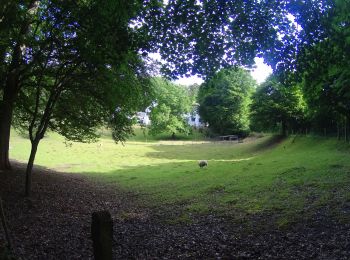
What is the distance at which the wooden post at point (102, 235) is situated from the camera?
5027 mm

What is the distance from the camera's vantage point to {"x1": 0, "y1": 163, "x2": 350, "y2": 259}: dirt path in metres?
9.02

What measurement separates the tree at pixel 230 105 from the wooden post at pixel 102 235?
77.9 metres

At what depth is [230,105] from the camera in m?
86.9

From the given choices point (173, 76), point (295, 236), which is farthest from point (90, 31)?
point (295, 236)

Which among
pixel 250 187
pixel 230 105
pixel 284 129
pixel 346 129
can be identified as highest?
pixel 230 105

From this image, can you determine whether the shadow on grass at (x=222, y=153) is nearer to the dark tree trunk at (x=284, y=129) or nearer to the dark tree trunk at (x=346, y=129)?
the dark tree trunk at (x=284, y=129)

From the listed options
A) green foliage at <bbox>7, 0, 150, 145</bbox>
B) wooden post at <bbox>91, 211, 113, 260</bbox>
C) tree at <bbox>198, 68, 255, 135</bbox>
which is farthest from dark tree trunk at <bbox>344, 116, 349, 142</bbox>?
tree at <bbox>198, 68, 255, 135</bbox>

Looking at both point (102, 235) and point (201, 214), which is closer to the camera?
point (102, 235)

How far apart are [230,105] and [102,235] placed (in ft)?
274

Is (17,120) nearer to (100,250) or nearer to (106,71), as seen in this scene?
(106,71)

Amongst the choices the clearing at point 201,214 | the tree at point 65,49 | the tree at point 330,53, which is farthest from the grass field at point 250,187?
the tree at point 65,49

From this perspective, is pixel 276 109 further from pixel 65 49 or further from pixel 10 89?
pixel 65 49

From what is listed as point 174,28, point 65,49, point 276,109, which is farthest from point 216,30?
point 276,109

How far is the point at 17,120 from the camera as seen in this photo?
25.9 metres
